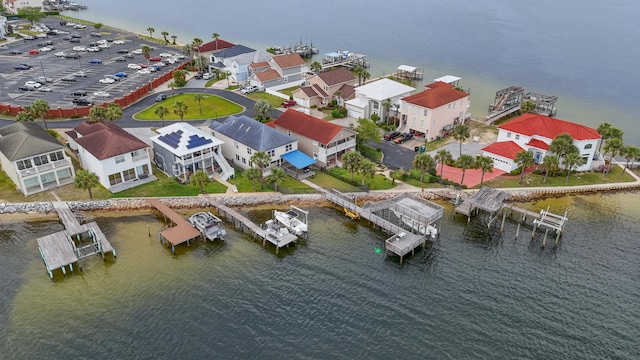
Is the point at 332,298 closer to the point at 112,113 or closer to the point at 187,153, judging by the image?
the point at 187,153

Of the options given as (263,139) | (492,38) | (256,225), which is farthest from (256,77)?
(492,38)

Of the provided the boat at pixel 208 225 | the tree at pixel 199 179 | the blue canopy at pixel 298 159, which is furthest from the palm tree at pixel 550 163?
the tree at pixel 199 179

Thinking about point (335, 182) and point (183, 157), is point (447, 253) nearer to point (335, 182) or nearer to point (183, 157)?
point (335, 182)

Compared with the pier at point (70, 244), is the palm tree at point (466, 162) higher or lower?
higher

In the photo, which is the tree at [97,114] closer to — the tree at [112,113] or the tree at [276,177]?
the tree at [112,113]

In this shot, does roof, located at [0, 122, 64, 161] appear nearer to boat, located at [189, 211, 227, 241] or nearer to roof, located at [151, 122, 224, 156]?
roof, located at [151, 122, 224, 156]

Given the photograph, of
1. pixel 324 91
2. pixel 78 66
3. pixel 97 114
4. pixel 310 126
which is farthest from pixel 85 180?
pixel 78 66
